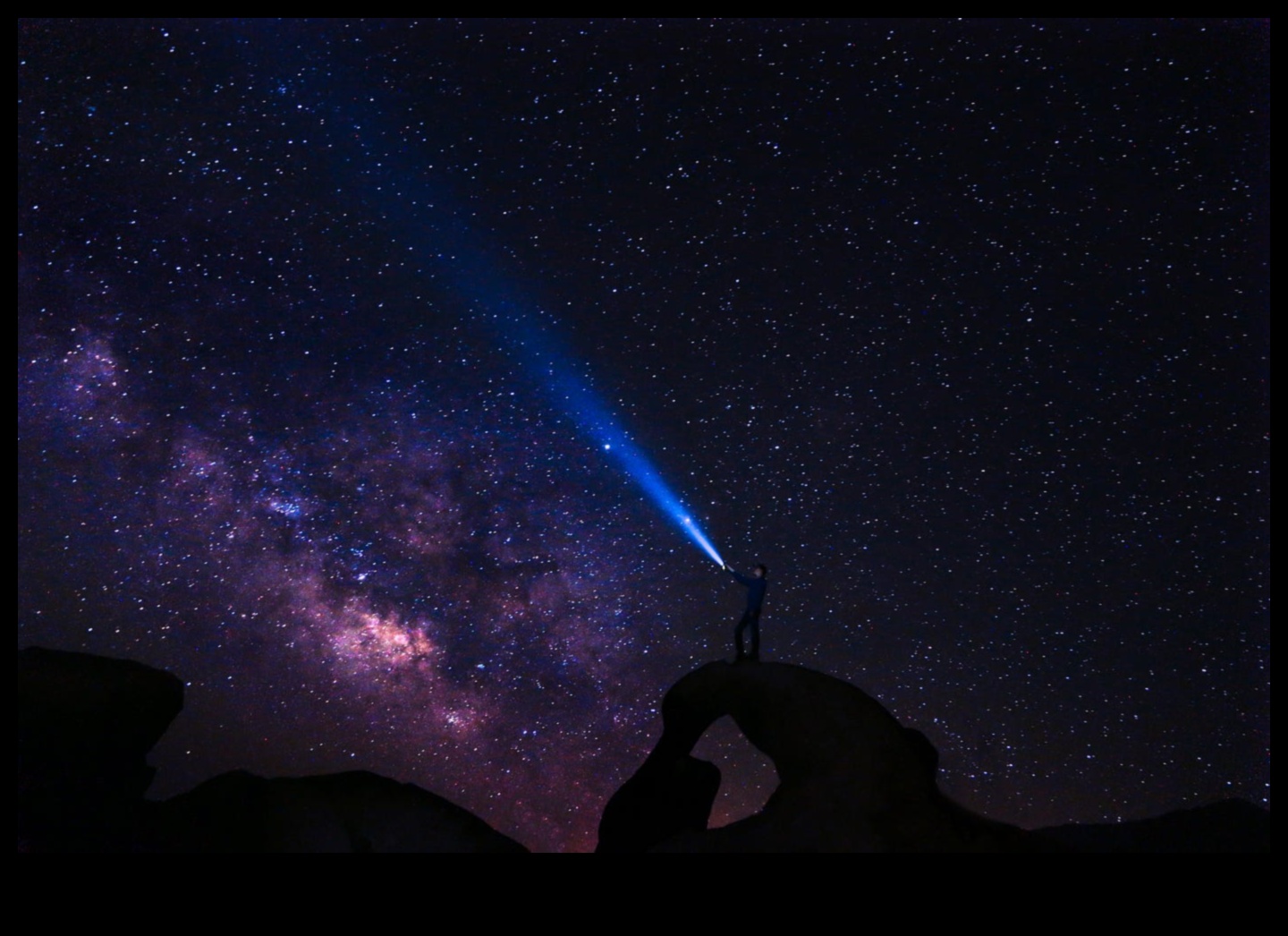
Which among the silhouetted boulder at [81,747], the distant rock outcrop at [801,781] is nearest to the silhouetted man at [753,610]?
the distant rock outcrop at [801,781]

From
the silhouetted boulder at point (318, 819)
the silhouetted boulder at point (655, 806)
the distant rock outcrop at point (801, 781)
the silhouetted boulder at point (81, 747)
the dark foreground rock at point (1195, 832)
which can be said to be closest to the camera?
the distant rock outcrop at point (801, 781)

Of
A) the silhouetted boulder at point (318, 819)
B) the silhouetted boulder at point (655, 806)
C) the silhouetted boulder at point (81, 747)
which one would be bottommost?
the silhouetted boulder at point (655, 806)

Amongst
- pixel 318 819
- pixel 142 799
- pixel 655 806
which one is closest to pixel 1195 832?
pixel 655 806

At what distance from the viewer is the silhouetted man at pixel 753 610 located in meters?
9.02

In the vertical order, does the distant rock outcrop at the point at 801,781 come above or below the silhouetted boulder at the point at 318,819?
above

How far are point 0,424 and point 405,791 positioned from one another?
19.6ft

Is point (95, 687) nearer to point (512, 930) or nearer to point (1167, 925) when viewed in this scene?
point (512, 930)

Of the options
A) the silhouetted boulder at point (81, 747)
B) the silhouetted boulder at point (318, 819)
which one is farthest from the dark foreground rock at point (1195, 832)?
the silhouetted boulder at point (81, 747)

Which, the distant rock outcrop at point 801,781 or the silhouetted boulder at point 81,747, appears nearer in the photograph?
the distant rock outcrop at point 801,781

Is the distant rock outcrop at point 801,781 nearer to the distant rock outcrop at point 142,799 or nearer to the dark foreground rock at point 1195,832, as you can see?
the distant rock outcrop at point 142,799

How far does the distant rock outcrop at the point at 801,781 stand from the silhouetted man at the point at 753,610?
21cm

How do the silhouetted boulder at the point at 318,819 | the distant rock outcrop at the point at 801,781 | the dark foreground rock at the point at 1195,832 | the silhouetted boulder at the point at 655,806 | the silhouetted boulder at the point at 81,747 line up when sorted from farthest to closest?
the dark foreground rock at the point at 1195,832, the silhouetted boulder at the point at 655,806, the silhouetted boulder at the point at 318,819, the silhouetted boulder at the point at 81,747, the distant rock outcrop at the point at 801,781

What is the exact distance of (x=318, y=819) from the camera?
8.70 m

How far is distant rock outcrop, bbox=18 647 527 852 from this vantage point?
7883 millimetres
